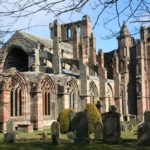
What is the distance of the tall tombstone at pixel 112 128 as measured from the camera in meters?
17.7

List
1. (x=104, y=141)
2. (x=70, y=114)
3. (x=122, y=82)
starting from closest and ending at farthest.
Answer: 1. (x=104, y=141)
2. (x=70, y=114)
3. (x=122, y=82)

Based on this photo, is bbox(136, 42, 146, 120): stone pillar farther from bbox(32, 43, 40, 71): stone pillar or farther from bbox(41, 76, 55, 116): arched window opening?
bbox(41, 76, 55, 116): arched window opening

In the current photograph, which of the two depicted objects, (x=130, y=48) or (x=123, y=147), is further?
(x=130, y=48)

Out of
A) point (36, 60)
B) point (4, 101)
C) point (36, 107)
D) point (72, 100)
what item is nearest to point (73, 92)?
point (72, 100)

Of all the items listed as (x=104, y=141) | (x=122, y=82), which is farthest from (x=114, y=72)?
(x=104, y=141)

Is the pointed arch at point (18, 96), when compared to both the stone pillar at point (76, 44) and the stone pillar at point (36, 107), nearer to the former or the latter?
the stone pillar at point (36, 107)

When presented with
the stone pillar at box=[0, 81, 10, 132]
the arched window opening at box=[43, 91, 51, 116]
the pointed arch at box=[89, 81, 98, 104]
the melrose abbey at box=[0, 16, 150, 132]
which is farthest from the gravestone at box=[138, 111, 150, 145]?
the pointed arch at box=[89, 81, 98, 104]

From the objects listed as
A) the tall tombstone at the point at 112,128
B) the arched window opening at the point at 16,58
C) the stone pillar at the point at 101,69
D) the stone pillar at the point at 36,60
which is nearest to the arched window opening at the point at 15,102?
the stone pillar at the point at 36,60

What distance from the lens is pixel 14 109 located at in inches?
1479

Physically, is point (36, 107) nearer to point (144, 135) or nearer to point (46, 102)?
point (46, 102)

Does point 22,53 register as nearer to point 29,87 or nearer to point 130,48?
point 29,87

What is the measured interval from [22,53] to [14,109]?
14640mm

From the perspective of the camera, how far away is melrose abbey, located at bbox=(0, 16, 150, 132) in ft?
124

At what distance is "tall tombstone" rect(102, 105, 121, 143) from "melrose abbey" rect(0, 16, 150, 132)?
7.64 meters
